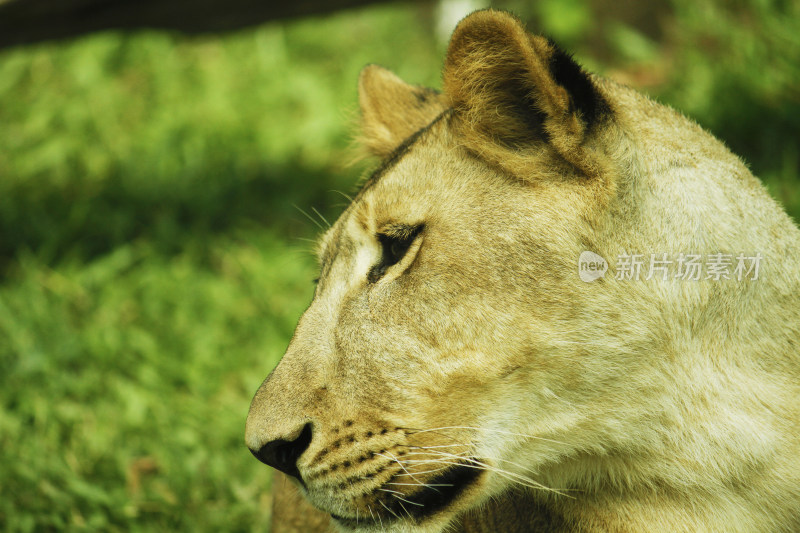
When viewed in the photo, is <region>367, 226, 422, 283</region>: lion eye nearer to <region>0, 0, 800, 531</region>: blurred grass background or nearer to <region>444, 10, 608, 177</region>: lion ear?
<region>444, 10, 608, 177</region>: lion ear

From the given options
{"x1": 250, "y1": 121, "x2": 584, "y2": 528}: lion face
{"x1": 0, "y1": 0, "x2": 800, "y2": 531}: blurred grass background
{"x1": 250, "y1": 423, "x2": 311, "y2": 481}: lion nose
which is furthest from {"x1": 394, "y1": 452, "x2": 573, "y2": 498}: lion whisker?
{"x1": 0, "y1": 0, "x2": 800, "y2": 531}: blurred grass background

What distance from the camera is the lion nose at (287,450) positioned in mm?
2330

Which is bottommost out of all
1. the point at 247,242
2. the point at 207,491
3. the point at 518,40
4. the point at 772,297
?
the point at 207,491

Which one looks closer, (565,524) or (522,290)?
(522,290)

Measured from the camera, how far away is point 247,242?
5527mm

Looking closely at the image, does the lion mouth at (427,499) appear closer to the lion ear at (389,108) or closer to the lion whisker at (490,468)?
the lion whisker at (490,468)

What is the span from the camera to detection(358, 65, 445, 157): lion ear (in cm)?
318

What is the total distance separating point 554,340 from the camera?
230 centimetres

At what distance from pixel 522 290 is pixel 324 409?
664mm

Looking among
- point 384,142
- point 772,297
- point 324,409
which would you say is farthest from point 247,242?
point 772,297

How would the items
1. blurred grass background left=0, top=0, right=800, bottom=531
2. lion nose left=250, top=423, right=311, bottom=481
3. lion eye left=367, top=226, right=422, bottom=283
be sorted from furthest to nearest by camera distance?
blurred grass background left=0, top=0, right=800, bottom=531 < lion eye left=367, top=226, right=422, bottom=283 < lion nose left=250, top=423, right=311, bottom=481

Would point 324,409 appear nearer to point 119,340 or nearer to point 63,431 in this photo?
point 63,431

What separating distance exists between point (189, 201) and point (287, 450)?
3686mm

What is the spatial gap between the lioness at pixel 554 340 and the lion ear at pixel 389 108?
2.33ft
